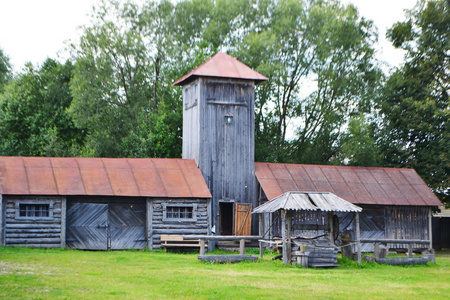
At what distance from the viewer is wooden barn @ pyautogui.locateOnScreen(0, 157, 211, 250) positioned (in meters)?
27.9

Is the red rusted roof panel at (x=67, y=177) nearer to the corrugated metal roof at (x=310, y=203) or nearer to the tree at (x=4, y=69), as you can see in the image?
the corrugated metal roof at (x=310, y=203)

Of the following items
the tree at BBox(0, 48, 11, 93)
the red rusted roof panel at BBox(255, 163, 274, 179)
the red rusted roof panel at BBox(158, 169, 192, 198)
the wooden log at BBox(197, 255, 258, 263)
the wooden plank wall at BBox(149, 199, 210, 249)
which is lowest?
the wooden log at BBox(197, 255, 258, 263)

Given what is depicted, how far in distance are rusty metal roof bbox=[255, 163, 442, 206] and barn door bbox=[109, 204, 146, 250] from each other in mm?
6063

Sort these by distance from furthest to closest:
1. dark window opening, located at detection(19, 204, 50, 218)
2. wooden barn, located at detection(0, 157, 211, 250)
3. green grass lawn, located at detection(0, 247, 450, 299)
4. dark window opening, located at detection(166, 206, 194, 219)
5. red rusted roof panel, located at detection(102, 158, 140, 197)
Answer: dark window opening, located at detection(166, 206, 194, 219), red rusted roof panel, located at detection(102, 158, 140, 197), dark window opening, located at detection(19, 204, 50, 218), wooden barn, located at detection(0, 157, 211, 250), green grass lawn, located at detection(0, 247, 450, 299)

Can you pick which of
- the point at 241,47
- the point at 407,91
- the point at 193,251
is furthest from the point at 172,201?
the point at 407,91

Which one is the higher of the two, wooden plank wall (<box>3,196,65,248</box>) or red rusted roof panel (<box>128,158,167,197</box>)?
red rusted roof panel (<box>128,158,167,197</box>)

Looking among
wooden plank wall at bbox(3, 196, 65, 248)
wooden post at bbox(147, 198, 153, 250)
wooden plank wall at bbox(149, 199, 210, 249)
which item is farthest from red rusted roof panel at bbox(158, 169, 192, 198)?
wooden plank wall at bbox(3, 196, 65, 248)

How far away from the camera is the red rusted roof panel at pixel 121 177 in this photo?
2900 cm

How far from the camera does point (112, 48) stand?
140 feet

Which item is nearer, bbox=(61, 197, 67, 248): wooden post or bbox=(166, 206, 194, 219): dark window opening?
bbox=(61, 197, 67, 248): wooden post

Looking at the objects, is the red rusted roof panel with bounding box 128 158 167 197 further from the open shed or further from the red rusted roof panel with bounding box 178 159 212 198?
the open shed

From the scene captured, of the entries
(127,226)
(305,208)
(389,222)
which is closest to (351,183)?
(389,222)

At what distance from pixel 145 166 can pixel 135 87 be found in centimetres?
1369

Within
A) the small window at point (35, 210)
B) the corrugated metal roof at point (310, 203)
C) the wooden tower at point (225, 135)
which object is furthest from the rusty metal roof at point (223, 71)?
the corrugated metal roof at point (310, 203)
